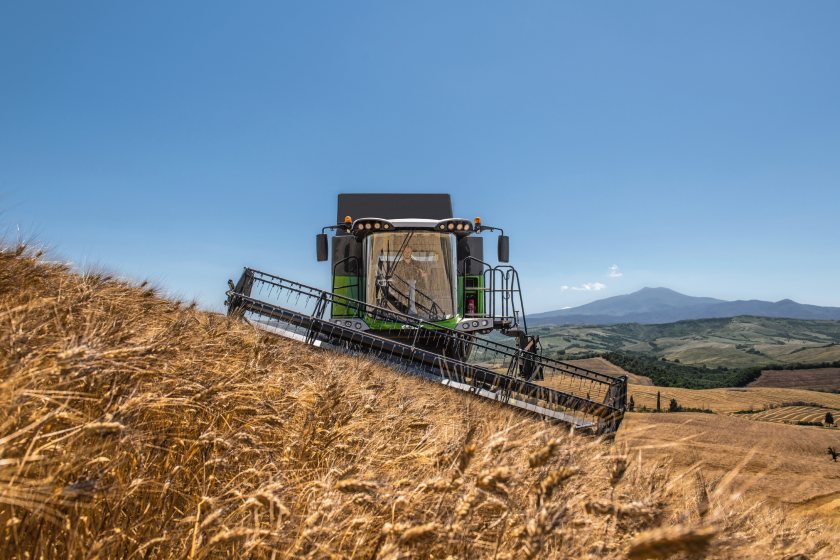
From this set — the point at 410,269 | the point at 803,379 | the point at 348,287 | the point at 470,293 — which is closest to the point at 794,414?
the point at 803,379

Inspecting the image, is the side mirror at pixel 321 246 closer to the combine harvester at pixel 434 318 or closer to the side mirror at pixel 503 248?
the combine harvester at pixel 434 318

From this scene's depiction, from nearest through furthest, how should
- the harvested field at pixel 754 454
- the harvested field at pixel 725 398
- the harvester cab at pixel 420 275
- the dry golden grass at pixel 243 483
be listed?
1. the dry golden grass at pixel 243 483
2. the harvested field at pixel 754 454
3. the harvester cab at pixel 420 275
4. the harvested field at pixel 725 398

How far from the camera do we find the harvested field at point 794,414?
37.2 m

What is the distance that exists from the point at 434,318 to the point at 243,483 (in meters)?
7.13

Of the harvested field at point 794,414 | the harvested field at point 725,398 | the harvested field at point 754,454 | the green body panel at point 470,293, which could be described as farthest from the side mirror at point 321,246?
the harvested field at point 794,414

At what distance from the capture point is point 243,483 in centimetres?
182

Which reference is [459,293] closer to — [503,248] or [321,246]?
[503,248]

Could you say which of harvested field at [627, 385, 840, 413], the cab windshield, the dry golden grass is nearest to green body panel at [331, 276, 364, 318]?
the cab windshield

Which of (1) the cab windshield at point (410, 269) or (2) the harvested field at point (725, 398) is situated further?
Result: (2) the harvested field at point (725, 398)

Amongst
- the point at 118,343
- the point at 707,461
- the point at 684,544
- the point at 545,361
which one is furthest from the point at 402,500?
the point at 707,461

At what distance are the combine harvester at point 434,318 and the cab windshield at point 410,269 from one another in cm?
2

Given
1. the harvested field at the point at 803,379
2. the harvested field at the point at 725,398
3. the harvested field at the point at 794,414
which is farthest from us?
the harvested field at the point at 803,379

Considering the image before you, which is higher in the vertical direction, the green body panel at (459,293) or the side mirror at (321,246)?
the side mirror at (321,246)

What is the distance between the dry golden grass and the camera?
129 cm
